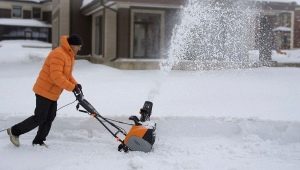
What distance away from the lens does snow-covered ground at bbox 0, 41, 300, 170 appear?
17.6 ft

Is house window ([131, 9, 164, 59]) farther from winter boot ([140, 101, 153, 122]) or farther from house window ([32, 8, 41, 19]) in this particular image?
house window ([32, 8, 41, 19])

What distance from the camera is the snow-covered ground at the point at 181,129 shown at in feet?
17.6

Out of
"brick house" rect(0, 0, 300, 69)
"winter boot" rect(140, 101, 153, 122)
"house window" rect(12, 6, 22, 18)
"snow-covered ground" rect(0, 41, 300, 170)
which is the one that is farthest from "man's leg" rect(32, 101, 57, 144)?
"house window" rect(12, 6, 22, 18)

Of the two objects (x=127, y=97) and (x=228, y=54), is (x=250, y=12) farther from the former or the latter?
(x=127, y=97)

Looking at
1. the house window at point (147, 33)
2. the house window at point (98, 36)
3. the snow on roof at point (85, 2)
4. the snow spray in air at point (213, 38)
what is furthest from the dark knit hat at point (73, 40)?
the snow on roof at point (85, 2)

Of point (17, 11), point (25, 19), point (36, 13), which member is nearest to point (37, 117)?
point (25, 19)

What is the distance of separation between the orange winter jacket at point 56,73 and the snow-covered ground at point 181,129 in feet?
2.72

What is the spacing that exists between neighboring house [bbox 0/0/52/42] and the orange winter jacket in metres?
37.1

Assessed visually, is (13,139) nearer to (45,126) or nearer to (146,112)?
(45,126)

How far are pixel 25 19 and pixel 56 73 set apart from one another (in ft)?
130

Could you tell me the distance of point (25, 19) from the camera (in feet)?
141

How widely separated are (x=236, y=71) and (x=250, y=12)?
3.92 m

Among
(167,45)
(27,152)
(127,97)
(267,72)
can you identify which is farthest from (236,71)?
(27,152)

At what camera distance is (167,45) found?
1748 cm
